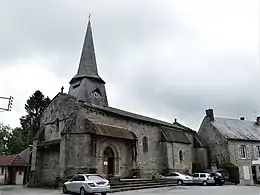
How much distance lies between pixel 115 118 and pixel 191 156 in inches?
557

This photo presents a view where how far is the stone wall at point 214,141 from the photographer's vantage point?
3666cm

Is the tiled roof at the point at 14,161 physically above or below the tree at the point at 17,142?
below

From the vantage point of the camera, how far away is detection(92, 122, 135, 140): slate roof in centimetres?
2457

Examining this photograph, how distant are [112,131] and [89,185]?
970cm

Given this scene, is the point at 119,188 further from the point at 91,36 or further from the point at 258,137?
the point at 258,137

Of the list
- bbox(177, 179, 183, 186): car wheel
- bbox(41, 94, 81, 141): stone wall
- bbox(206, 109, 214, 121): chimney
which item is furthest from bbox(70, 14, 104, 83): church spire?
bbox(206, 109, 214, 121): chimney

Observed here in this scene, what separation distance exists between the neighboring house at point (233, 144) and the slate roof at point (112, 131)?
1524cm

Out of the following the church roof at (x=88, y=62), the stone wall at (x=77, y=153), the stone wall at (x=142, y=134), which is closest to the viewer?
the stone wall at (x=77, y=153)

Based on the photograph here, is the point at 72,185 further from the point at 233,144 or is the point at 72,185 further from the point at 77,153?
the point at 233,144

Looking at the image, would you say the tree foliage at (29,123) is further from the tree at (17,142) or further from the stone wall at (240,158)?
the stone wall at (240,158)

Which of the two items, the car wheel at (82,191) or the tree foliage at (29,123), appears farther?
the tree foliage at (29,123)

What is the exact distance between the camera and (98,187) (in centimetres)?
1652

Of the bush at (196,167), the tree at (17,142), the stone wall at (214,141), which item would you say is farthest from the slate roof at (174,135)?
the tree at (17,142)

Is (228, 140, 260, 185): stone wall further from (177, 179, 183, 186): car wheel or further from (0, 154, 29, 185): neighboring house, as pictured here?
(0, 154, 29, 185): neighboring house
